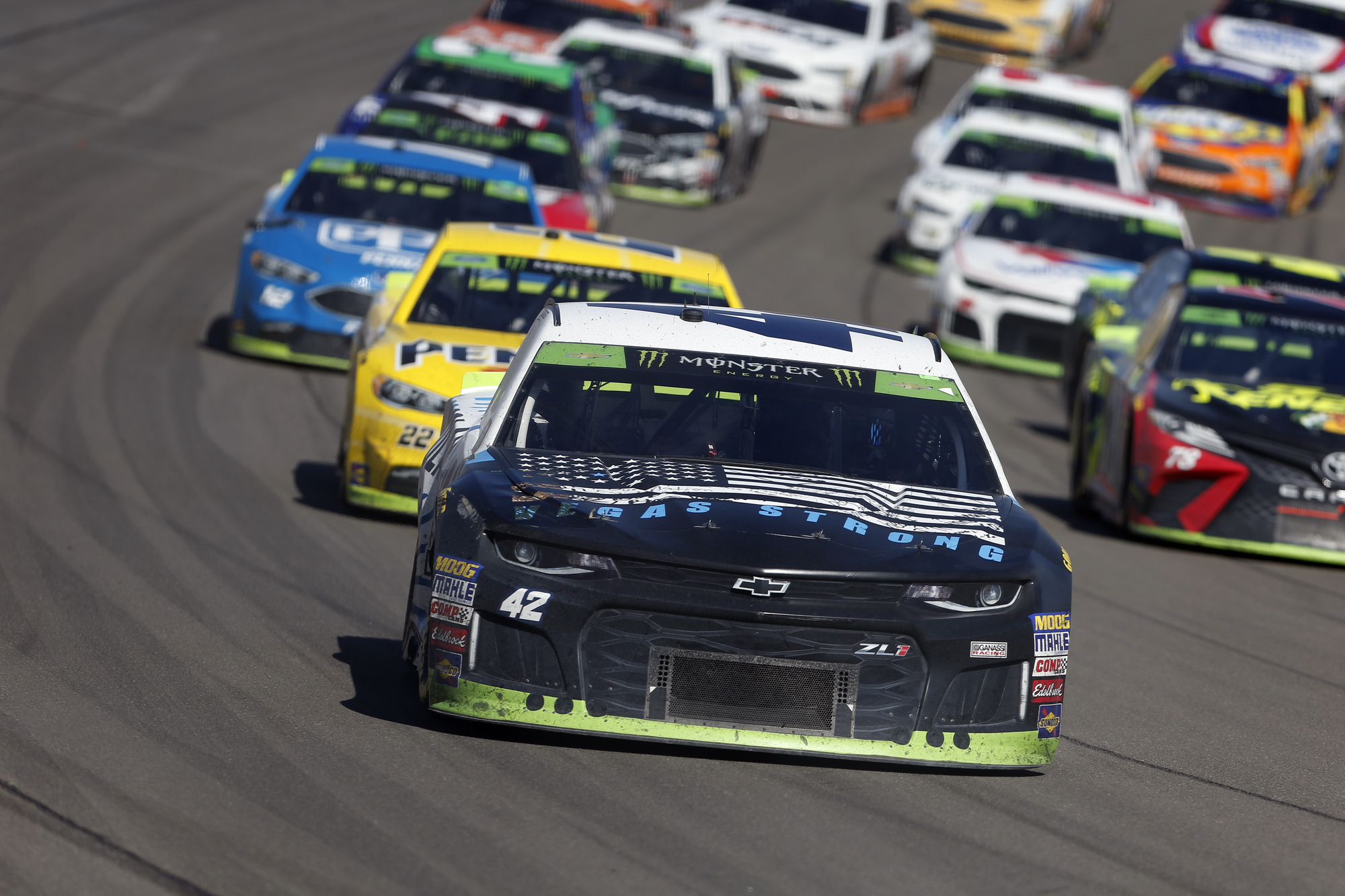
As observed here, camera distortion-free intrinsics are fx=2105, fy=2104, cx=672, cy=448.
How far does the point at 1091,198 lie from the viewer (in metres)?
17.9

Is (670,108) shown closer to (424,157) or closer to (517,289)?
(424,157)

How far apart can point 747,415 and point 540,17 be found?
693 inches

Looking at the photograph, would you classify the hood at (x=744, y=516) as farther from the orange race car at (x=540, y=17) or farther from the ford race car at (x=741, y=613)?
the orange race car at (x=540, y=17)

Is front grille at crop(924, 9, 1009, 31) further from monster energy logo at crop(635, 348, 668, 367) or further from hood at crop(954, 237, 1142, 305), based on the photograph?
monster energy logo at crop(635, 348, 668, 367)

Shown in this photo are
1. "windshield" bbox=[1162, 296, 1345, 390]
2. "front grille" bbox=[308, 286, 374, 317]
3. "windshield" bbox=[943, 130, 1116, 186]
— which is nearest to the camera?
"windshield" bbox=[1162, 296, 1345, 390]

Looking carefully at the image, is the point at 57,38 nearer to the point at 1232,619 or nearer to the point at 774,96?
the point at 774,96

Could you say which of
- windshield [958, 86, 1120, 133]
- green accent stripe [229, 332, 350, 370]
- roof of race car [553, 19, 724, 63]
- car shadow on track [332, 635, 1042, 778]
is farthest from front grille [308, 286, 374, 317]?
windshield [958, 86, 1120, 133]

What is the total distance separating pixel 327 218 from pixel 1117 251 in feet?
22.7

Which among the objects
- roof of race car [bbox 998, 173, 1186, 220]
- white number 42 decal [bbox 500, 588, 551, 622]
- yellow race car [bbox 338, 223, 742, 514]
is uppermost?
white number 42 decal [bbox 500, 588, 551, 622]

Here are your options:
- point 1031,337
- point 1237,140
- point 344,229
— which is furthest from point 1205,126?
point 344,229

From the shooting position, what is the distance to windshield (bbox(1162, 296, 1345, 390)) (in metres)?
11.6

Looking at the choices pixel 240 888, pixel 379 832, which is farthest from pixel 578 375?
pixel 240 888

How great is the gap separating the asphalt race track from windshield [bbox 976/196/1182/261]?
1935mm

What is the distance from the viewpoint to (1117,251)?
17.5 meters
